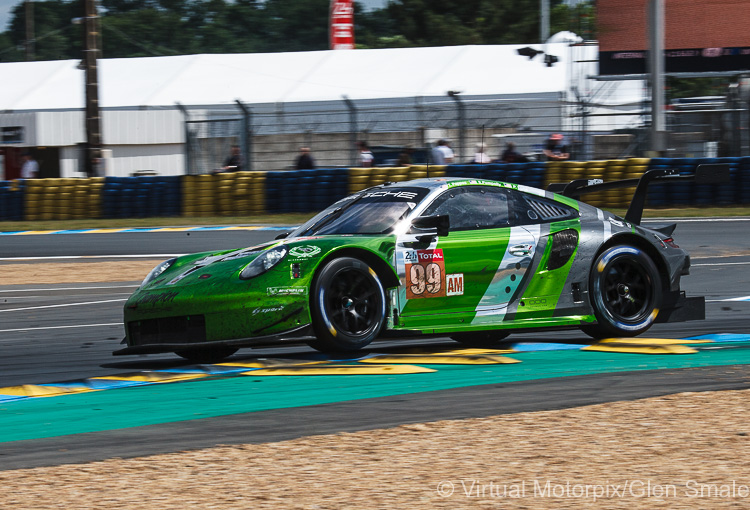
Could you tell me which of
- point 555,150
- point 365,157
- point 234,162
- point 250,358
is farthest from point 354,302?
point 234,162

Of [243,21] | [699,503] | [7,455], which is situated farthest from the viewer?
[243,21]

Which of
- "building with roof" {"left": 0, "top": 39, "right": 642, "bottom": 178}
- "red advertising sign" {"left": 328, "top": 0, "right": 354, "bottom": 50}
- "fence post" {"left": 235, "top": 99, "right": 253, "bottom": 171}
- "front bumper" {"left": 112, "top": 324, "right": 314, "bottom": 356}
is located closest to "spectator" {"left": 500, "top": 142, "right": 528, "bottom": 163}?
"building with roof" {"left": 0, "top": 39, "right": 642, "bottom": 178}

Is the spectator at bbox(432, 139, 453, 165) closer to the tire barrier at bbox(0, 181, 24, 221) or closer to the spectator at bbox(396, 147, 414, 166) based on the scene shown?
the spectator at bbox(396, 147, 414, 166)

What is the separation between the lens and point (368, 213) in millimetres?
7570

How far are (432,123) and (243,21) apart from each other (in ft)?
262

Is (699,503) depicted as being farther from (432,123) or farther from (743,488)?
(432,123)

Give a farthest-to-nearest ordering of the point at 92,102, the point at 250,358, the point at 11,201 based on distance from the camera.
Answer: the point at 92,102
the point at 11,201
the point at 250,358

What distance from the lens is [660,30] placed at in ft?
75.7

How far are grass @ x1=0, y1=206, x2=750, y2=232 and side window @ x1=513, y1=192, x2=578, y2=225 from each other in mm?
12284

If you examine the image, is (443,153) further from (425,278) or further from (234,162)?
(425,278)

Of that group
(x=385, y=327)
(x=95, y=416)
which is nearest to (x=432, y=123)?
(x=385, y=327)

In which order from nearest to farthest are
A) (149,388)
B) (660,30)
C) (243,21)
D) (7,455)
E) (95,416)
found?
1. (7,455)
2. (95,416)
3. (149,388)
4. (660,30)
5. (243,21)

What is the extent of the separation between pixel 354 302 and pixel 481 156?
15575mm

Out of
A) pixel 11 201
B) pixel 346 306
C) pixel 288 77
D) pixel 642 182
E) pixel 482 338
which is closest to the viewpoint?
pixel 346 306
